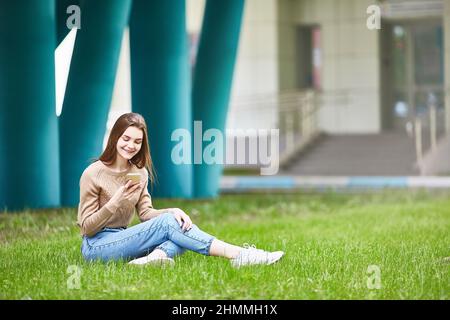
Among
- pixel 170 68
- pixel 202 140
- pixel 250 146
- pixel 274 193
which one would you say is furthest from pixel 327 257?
pixel 250 146

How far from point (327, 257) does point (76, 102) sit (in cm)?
757

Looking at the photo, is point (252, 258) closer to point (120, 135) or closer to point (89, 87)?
point (120, 135)

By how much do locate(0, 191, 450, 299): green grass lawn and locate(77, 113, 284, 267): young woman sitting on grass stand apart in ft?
0.43

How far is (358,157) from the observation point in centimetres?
2988

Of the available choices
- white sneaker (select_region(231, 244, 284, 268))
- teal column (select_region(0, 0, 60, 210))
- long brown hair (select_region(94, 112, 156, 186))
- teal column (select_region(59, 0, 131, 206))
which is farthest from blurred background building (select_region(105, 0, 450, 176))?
long brown hair (select_region(94, 112, 156, 186))

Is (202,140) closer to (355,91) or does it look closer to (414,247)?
(414,247)

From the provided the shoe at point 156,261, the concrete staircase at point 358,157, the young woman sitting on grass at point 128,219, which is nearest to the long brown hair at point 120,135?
the young woman sitting on grass at point 128,219

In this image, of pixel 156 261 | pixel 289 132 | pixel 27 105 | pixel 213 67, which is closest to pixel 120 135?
pixel 156 261

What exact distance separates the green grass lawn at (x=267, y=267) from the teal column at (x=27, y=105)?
50 cm

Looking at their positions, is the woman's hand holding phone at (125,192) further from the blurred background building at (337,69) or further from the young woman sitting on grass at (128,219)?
the blurred background building at (337,69)

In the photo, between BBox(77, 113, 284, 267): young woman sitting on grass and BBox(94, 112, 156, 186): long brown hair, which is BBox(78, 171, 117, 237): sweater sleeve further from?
BBox(94, 112, 156, 186): long brown hair

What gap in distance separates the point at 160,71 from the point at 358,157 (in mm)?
13482

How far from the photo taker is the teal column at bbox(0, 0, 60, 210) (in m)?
13.9

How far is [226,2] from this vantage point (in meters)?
19.5
